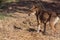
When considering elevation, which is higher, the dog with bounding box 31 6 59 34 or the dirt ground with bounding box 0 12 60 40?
the dog with bounding box 31 6 59 34

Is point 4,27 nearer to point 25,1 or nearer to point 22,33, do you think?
point 22,33

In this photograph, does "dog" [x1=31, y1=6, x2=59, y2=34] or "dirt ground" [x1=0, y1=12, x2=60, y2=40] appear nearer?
"dirt ground" [x1=0, y1=12, x2=60, y2=40]

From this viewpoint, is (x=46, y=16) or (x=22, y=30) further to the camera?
(x=22, y=30)

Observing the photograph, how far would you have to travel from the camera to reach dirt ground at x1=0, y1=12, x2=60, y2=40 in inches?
405

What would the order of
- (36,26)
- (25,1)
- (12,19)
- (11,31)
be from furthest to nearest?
(25,1) < (12,19) < (36,26) < (11,31)

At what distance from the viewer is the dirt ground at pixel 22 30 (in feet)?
33.8

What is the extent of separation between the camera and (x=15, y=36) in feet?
33.7

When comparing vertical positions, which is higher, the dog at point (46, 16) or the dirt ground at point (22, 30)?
the dog at point (46, 16)

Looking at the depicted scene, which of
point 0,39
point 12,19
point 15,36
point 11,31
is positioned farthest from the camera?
point 12,19

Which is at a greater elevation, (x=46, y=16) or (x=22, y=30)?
(x=46, y=16)

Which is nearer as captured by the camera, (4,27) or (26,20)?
(4,27)

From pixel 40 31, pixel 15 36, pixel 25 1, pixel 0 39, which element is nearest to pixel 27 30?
pixel 40 31

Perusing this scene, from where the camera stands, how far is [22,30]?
1141 cm

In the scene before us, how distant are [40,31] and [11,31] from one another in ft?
4.41
